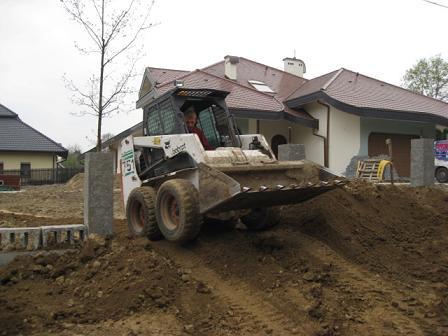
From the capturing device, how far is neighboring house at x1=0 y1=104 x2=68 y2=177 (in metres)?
37.3

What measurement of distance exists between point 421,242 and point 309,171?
7.67 feet

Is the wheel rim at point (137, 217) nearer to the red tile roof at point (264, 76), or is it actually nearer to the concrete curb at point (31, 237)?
the concrete curb at point (31, 237)

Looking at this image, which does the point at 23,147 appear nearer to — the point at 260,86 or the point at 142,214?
the point at 260,86

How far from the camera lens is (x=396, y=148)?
22.0m

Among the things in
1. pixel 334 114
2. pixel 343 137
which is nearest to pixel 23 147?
pixel 334 114

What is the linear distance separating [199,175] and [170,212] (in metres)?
0.87

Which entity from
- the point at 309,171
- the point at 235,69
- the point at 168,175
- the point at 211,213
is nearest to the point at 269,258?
the point at 211,213

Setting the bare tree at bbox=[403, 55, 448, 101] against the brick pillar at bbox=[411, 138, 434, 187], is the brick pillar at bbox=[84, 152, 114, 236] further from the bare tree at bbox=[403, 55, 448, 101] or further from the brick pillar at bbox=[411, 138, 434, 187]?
the bare tree at bbox=[403, 55, 448, 101]

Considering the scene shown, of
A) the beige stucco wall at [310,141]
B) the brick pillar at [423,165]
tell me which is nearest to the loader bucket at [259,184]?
the brick pillar at [423,165]

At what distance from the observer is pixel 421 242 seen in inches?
314

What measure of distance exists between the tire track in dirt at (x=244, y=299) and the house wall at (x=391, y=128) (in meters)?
15.5

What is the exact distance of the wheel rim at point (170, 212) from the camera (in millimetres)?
7066

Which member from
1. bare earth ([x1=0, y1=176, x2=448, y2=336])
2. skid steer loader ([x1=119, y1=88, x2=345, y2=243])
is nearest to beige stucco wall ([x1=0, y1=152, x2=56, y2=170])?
skid steer loader ([x1=119, y1=88, x2=345, y2=243])

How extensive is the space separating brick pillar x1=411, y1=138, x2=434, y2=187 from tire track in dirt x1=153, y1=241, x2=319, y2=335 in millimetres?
7287
